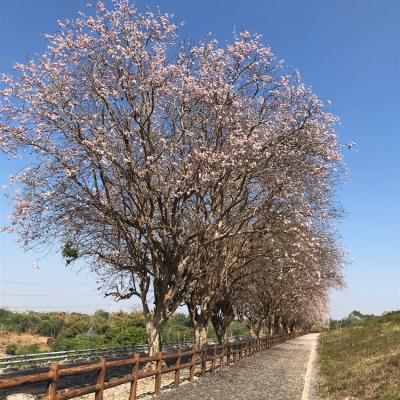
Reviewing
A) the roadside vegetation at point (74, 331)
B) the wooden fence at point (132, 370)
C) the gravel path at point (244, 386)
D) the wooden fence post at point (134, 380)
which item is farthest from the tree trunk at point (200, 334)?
the roadside vegetation at point (74, 331)

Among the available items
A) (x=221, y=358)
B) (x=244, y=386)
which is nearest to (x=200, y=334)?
(x=221, y=358)

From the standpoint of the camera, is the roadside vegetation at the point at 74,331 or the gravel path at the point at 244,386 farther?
the roadside vegetation at the point at 74,331

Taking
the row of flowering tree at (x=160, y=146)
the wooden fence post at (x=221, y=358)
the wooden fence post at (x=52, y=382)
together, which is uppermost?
the row of flowering tree at (x=160, y=146)

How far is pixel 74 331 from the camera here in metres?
87.2

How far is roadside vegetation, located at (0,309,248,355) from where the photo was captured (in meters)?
61.1

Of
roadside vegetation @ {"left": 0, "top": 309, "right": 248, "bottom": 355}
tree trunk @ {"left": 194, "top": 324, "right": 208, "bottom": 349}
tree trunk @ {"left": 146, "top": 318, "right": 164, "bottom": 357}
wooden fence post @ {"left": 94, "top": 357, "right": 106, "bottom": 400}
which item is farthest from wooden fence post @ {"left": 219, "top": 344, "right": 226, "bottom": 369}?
roadside vegetation @ {"left": 0, "top": 309, "right": 248, "bottom": 355}

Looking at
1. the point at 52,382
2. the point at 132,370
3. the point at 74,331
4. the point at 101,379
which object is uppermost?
the point at 74,331

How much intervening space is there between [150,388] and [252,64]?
12.0 meters

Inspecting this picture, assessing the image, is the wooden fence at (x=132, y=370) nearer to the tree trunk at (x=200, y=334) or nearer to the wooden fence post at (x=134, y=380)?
the wooden fence post at (x=134, y=380)

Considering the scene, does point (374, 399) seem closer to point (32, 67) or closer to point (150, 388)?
point (150, 388)

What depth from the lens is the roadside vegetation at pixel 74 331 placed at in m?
61.1

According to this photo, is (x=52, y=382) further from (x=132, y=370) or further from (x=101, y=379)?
(x=132, y=370)

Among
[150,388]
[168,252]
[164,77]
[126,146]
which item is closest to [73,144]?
[126,146]

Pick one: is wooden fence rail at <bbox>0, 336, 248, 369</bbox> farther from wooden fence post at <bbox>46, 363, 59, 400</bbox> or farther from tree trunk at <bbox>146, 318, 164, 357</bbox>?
wooden fence post at <bbox>46, 363, 59, 400</bbox>
